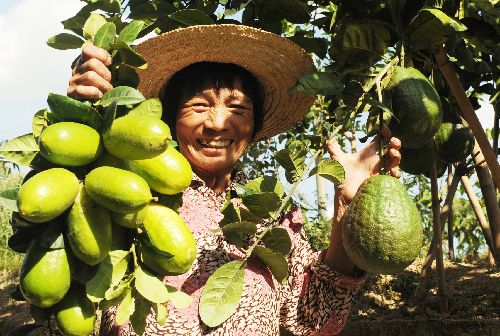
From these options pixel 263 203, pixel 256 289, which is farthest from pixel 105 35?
pixel 256 289

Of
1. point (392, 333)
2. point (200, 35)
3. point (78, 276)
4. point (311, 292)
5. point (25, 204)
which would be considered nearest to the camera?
point (25, 204)

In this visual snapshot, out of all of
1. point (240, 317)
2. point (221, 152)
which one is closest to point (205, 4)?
point (221, 152)

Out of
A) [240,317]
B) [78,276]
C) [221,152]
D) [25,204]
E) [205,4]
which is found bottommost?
[240,317]

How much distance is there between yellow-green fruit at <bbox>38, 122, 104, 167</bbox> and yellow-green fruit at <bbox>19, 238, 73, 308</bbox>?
17 cm

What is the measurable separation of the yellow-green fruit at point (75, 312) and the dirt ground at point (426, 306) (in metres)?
1.83

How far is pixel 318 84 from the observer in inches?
46.9

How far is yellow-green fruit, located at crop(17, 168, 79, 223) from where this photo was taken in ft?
2.44

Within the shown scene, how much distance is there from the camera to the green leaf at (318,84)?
1157 millimetres

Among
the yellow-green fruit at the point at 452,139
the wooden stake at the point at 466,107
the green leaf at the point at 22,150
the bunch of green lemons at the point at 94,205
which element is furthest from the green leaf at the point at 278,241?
the yellow-green fruit at the point at 452,139

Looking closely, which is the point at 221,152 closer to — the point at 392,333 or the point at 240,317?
the point at 240,317

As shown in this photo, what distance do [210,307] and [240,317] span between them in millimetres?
470

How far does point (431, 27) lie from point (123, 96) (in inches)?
34.1

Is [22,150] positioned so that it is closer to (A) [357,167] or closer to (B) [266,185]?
(B) [266,185]

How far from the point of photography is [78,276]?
0.85 meters
